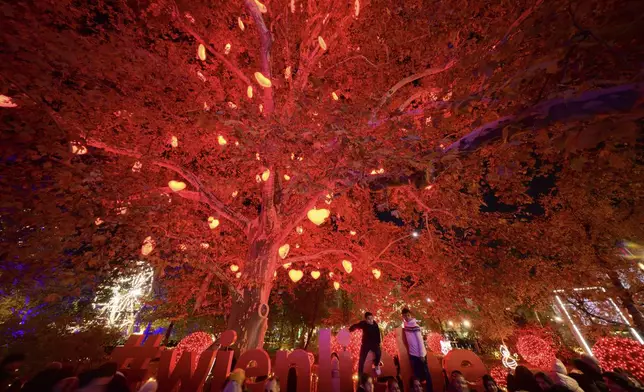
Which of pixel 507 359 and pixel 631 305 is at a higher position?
pixel 631 305

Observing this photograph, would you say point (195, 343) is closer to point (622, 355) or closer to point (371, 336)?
point (371, 336)

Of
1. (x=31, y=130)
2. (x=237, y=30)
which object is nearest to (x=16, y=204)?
(x=31, y=130)

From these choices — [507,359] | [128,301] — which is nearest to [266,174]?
[507,359]

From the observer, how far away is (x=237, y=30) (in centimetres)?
975

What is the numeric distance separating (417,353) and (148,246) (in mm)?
7186

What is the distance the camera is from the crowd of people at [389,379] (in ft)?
12.7

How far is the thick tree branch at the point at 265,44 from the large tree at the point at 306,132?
47 millimetres

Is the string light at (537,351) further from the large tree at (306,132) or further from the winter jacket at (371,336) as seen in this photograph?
the winter jacket at (371,336)

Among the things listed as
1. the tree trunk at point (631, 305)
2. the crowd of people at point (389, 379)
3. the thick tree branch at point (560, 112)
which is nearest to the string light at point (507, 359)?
the tree trunk at point (631, 305)

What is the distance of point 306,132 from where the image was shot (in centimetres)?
467

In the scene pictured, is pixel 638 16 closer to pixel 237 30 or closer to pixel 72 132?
pixel 72 132

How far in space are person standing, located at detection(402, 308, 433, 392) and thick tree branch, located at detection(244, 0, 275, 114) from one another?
670 cm

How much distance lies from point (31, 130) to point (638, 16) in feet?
25.7

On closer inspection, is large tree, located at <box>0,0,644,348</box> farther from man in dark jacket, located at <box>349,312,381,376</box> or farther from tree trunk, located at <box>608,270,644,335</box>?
man in dark jacket, located at <box>349,312,381,376</box>
